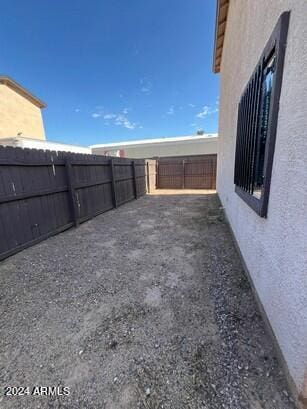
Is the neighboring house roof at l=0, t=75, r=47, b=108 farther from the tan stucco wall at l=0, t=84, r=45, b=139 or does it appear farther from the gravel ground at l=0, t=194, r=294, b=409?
the gravel ground at l=0, t=194, r=294, b=409

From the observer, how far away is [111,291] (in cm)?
216

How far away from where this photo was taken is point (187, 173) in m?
11.4

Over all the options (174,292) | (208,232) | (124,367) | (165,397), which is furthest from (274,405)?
(208,232)

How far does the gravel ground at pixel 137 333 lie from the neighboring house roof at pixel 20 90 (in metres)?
14.3

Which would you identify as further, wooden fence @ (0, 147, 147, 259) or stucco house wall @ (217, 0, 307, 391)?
wooden fence @ (0, 147, 147, 259)

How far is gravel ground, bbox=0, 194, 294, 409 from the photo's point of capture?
43.9 inches

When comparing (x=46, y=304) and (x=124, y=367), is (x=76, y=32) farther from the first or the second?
(x=124, y=367)

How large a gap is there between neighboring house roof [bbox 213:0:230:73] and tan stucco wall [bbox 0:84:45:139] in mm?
12925

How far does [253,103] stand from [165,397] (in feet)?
9.85

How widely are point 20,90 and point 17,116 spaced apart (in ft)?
6.83

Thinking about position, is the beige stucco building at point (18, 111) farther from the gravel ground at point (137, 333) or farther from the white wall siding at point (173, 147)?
the gravel ground at point (137, 333)

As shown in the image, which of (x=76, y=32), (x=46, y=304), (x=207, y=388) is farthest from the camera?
(x=76, y=32)

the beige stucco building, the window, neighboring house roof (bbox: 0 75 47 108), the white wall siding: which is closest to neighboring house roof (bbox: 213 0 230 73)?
the window

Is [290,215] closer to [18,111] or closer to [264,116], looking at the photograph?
[264,116]
